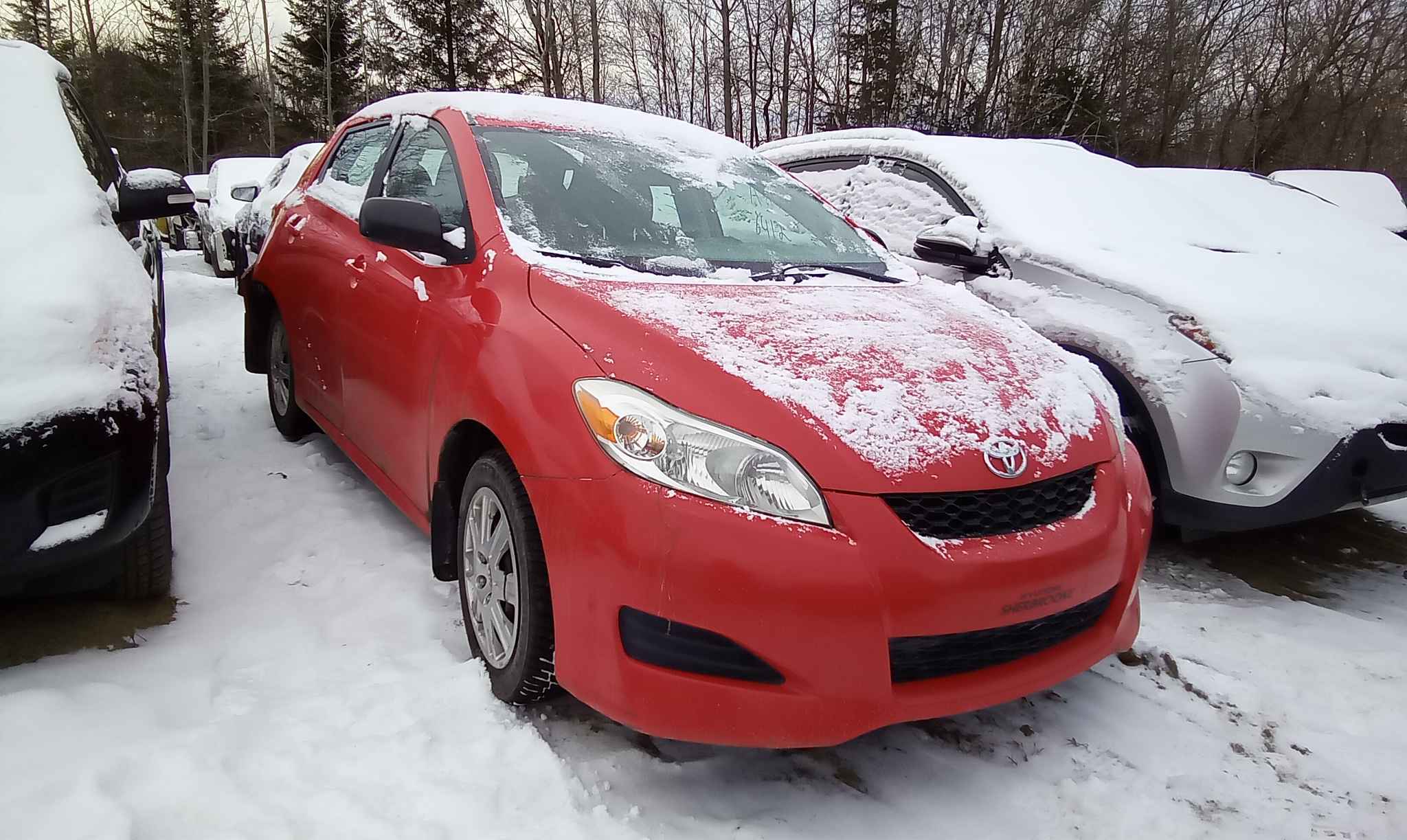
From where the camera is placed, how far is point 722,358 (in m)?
1.82

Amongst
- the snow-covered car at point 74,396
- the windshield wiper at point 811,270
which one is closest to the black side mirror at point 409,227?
the snow-covered car at point 74,396

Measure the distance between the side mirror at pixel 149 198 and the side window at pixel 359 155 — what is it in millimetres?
623

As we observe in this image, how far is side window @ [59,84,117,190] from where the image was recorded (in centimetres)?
281

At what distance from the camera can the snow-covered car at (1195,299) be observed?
2773mm

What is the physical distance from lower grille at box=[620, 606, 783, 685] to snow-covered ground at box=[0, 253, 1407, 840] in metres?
0.39

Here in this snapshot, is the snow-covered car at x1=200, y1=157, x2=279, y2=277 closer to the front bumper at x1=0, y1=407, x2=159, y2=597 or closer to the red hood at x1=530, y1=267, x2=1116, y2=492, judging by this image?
the front bumper at x1=0, y1=407, x2=159, y2=597

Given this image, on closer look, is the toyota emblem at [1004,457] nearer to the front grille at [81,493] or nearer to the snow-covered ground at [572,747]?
the snow-covered ground at [572,747]

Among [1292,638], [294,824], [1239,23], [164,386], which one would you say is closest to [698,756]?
[294,824]

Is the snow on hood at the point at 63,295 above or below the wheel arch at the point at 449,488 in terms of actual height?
above

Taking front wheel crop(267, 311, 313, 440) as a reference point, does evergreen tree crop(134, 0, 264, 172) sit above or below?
above

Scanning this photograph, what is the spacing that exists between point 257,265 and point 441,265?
2.20m

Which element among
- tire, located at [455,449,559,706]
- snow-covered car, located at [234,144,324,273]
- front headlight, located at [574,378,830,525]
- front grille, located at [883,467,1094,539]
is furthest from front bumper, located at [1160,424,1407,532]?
snow-covered car, located at [234,144,324,273]

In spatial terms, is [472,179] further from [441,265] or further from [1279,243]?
[1279,243]

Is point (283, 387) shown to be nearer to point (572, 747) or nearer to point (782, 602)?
point (572, 747)
